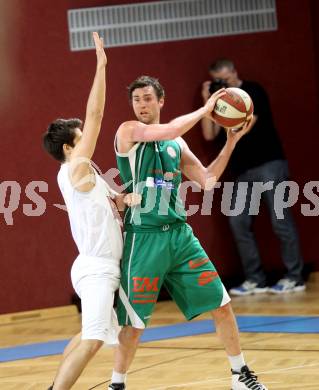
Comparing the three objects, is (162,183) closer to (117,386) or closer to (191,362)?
(117,386)

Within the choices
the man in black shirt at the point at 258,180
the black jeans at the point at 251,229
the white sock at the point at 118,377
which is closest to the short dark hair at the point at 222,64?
A: the man in black shirt at the point at 258,180

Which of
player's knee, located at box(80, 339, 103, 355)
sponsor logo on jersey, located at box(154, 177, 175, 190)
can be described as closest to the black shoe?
player's knee, located at box(80, 339, 103, 355)

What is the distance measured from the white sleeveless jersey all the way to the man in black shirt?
152 inches

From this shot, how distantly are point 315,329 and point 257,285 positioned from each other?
2.11 meters

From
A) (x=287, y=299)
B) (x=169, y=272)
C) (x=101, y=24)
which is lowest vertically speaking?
(x=287, y=299)

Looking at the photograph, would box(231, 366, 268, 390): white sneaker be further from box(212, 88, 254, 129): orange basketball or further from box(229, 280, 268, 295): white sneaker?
box(229, 280, 268, 295): white sneaker

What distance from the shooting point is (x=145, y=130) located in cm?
474

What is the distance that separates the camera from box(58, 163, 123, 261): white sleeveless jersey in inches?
181

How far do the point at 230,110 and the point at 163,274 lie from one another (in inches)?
36.1

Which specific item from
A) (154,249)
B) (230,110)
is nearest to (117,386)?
(154,249)

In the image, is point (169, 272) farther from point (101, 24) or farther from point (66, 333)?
point (101, 24)

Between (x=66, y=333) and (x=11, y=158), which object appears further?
(x=11, y=158)

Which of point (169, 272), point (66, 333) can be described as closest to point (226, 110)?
point (169, 272)

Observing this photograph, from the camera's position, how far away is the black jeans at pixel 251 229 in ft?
27.7
